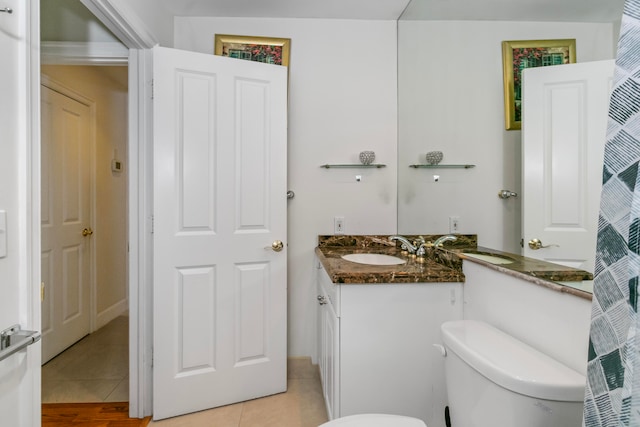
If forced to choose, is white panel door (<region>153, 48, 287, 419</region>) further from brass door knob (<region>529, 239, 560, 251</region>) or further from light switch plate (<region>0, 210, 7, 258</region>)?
brass door knob (<region>529, 239, 560, 251</region>)

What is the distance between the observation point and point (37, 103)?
944mm

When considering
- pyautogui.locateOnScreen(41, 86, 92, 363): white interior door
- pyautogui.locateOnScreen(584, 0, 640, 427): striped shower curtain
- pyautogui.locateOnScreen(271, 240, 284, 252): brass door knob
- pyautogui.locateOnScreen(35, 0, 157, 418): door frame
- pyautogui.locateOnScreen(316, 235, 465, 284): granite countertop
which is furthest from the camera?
pyautogui.locateOnScreen(41, 86, 92, 363): white interior door

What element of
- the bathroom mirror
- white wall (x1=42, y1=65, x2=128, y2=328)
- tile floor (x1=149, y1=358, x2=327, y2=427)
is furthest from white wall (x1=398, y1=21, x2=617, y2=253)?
white wall (x1=42, y1=65, x2=128, y2=328)

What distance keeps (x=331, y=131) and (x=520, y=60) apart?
3.99 feet

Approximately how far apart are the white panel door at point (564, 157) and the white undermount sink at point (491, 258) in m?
0.11

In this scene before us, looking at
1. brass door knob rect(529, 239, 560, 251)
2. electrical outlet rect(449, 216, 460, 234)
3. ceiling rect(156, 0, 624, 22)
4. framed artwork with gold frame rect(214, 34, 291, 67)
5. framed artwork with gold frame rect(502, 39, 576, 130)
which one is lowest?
brass door knob rect(529, 239, 560, 251)

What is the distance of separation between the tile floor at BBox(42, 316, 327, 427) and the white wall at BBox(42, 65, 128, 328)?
596mm

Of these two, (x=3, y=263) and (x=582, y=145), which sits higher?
(x=582, y=145)

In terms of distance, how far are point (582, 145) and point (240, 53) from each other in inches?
77.3

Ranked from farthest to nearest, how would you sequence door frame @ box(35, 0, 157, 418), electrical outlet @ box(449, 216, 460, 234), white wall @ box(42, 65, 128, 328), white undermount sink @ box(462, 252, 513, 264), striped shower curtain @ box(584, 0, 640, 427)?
white wall @ box(42, 65, 128, 328), door frame @ box(35, 0, 157, 418), electrical outlet @ box(449, 216, 460, 234), white undermount sink @ box(462, 252, 513, 264), striped shower curtain @ box(584, 0, 640, 427)

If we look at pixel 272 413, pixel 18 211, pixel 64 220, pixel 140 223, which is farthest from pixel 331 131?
pixel 64 220

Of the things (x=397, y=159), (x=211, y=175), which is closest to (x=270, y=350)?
(x=211, y=175)

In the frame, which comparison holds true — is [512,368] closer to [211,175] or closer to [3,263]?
[3,263]

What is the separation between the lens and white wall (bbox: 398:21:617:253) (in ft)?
3.51
